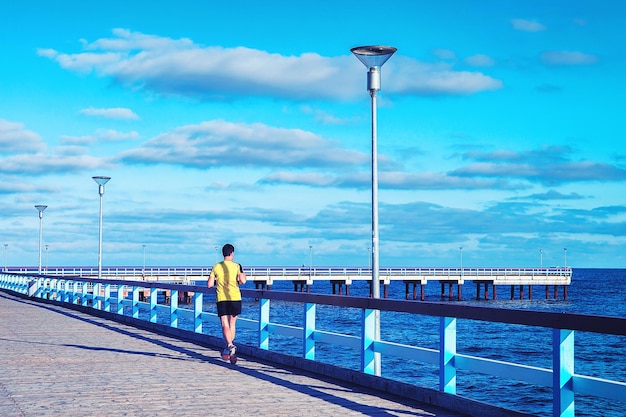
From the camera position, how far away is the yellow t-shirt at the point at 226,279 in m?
12.1

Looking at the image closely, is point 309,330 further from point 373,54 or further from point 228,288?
point 373,54

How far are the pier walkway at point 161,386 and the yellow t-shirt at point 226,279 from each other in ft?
3.29

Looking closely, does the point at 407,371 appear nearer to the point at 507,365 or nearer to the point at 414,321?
the point at 507,365

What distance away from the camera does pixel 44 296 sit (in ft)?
128

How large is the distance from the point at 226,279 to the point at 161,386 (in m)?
2.62

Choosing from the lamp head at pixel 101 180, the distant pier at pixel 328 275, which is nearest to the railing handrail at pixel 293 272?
the distant pier at pixel 328 275

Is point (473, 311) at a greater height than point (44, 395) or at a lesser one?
greater

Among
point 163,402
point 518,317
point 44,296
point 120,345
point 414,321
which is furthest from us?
point 414,321

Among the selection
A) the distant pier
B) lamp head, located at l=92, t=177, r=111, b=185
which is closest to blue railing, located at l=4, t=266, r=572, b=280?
the distant pier

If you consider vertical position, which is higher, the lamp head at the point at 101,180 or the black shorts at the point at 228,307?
the lamp head at the point at 101,180

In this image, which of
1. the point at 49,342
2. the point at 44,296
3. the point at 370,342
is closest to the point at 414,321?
the point at 44,296

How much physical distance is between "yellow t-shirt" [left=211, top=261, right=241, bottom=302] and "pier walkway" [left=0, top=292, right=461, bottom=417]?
39.5 inches

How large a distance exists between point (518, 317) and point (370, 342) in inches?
114

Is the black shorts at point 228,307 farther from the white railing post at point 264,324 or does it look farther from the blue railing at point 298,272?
the blue railing at point 298,272
